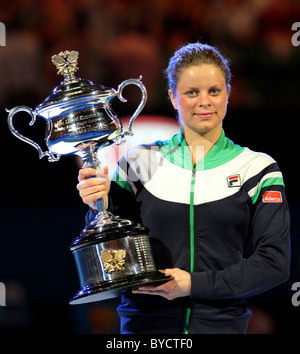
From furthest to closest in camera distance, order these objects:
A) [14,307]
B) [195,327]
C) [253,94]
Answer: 1. [253,94]
2. [14,307]
3. [195,327]

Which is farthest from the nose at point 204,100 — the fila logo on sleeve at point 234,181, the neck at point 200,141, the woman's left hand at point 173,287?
the woman's left hand at point 173,287

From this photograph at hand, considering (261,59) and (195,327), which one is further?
(261,59)

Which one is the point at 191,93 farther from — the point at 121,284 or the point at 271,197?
the point at 121,284

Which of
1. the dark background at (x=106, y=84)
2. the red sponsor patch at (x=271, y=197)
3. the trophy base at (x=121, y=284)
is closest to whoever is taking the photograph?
the trophy base at (x=121, y=284)

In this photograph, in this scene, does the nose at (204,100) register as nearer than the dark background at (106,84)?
Yes

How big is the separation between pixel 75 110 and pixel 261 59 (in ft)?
6.45

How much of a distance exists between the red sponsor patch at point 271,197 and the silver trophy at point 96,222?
36cm

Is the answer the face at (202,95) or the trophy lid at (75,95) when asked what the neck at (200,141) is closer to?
the face at (202,95)

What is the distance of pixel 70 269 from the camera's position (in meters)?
2.83

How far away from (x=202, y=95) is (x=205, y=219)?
0.36m

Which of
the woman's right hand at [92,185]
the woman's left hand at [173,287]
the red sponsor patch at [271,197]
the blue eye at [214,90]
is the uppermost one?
the blue eye at [214,90]

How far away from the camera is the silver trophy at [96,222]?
5.75 ft
